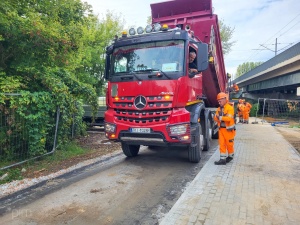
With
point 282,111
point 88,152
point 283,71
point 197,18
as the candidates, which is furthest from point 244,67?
point 88,152

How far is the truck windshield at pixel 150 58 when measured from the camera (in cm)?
Answer: 527

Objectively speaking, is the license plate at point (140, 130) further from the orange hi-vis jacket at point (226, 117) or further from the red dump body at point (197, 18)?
the red dump body at point (197, 18)

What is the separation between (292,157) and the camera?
6.47 metres

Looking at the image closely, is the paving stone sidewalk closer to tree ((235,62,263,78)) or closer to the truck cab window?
the truck cab window

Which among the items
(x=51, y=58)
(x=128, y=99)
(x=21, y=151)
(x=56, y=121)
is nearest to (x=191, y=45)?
(x=128, y=99)

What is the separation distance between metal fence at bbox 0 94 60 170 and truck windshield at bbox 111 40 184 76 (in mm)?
2270

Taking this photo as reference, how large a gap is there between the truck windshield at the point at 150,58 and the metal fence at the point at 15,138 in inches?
89.4

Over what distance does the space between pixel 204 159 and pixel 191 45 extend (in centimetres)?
295

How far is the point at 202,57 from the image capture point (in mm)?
5414

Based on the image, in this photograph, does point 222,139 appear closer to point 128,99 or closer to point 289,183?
point 289,183

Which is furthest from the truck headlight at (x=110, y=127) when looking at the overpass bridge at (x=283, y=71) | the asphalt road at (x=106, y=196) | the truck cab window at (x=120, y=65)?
the overpass bridge at (x=283, y=71)

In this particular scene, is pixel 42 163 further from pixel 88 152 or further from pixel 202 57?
pixel 202 57

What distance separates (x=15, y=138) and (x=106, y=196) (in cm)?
291

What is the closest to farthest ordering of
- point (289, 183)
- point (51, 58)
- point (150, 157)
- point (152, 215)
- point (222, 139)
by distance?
point (152, 215)
point (289, 183)
point (222, 139)
point (51, 58)
point (150, 157)
